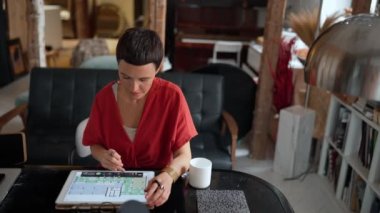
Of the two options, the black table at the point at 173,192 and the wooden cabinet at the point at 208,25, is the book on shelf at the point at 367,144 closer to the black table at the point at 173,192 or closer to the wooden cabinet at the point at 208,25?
the black table at the point at 173,192

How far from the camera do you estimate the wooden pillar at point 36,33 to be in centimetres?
285

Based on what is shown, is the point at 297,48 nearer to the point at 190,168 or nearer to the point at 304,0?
the point at 304,0

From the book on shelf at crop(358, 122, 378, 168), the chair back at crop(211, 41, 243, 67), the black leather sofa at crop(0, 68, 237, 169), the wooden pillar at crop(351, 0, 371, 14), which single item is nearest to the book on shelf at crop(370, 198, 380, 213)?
the book on shelf at crop(358, 122, 378, 168)

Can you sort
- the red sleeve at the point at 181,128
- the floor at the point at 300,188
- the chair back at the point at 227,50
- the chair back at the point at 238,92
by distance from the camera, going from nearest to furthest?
1. the red sleeve at the point at 181,128
2. the floor at the point at 300,188
3. the chair back at the point at 238,92
4. the chair back at the point at 227,50

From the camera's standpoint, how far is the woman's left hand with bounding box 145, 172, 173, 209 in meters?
1.11

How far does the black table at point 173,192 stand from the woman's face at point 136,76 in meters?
0.39

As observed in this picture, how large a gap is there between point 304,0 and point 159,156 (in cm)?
248

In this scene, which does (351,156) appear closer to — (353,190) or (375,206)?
(353,190)

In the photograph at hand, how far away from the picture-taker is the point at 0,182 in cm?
126

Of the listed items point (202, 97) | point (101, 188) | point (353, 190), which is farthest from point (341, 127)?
point (101, 188)

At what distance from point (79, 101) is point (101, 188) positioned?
1.66 metres

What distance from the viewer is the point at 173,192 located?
124cm

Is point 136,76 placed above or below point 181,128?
above

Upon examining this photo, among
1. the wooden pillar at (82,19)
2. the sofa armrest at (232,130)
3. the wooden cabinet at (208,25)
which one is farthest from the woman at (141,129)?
the wooden pillar at (82,19)
